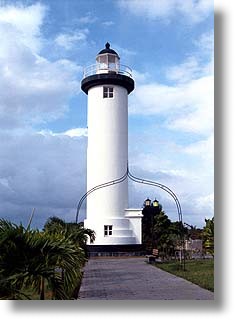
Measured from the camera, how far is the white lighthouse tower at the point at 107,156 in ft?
45.4

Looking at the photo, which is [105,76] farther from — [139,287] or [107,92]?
[139,287]

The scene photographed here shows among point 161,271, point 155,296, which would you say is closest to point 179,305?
point 155,296

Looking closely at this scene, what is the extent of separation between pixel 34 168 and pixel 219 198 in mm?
2103

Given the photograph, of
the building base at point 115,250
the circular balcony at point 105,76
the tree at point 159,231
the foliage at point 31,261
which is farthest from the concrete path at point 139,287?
the circular balcony at point 105,76

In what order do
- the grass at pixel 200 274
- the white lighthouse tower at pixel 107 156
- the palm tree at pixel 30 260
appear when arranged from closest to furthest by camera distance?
the palm tree at pixel 30 260 → the grass at pixel 200 274 → the white lighthouse tower at pixel 107 156

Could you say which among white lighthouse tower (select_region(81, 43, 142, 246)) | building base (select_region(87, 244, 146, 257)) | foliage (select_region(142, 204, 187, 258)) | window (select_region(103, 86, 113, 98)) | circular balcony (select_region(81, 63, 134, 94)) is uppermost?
circular balcony (select_region(81, 63, 134, 94))

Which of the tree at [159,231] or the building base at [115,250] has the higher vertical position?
the tree at [159,231]

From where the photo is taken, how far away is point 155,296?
→ 5668 millimetres

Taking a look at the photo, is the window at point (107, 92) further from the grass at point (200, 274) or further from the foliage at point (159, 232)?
the grass at point (200, 274)

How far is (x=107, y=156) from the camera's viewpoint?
13992 millimetres

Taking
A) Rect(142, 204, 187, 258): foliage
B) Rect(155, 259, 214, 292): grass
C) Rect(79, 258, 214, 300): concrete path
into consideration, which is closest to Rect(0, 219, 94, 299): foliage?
Rect(79, 258, 214, 300): concrete path

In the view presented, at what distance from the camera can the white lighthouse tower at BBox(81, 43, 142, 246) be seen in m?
13.8

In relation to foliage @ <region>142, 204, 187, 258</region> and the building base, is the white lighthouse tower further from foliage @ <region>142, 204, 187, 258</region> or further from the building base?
foliage @ <region>142, 204, 187, 258</region>
